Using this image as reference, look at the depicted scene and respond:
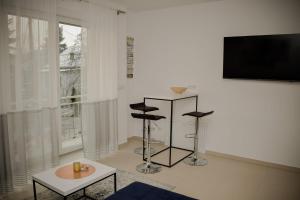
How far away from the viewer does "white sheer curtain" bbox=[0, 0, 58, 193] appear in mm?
2828

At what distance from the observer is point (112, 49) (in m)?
4.21

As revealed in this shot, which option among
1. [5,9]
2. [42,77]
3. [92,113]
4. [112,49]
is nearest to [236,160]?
[92,113]

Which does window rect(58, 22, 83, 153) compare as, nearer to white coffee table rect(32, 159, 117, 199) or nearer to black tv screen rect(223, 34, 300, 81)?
white coffee table rect(32, 159, 117, 199)

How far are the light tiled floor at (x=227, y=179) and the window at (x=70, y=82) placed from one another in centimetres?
76

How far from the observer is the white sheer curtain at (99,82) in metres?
3.82

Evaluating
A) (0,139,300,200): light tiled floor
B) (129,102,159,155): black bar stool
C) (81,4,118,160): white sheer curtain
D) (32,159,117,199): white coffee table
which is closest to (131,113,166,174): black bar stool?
(0,139,300,200): light tiled floor

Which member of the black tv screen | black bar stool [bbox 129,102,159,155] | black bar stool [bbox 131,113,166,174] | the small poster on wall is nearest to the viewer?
the black tv screen

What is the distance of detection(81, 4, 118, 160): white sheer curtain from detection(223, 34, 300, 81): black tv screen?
1.94 m

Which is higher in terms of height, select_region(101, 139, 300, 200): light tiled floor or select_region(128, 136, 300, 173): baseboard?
select_region(128, 136, 300, 173): baseboard

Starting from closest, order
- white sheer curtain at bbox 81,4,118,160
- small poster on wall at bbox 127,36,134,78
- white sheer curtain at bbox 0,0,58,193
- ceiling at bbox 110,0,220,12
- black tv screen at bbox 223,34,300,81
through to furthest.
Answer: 1. white sheer curtain at bbox 0,0,58,193
2. black tv screen at bbox 223,34,300,81
3. white sheer curtain at bbox 81,4,118,160
4. ceiling at bbox 110,0,220,12
5. small poster on wall at bbox 127,36,134,78

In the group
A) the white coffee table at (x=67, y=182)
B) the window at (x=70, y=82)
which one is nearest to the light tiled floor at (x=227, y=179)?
the window at (x=70, y=82)

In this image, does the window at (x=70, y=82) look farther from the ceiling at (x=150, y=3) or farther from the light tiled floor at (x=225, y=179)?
the ceiling at (x=150, y=3)

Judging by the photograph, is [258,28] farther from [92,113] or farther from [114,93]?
[92,113]

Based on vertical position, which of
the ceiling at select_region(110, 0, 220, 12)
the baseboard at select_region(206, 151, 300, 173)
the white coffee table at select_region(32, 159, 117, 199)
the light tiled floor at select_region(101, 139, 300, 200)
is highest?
Result: the ceiling at select_region(110, 0, 220, 12)
